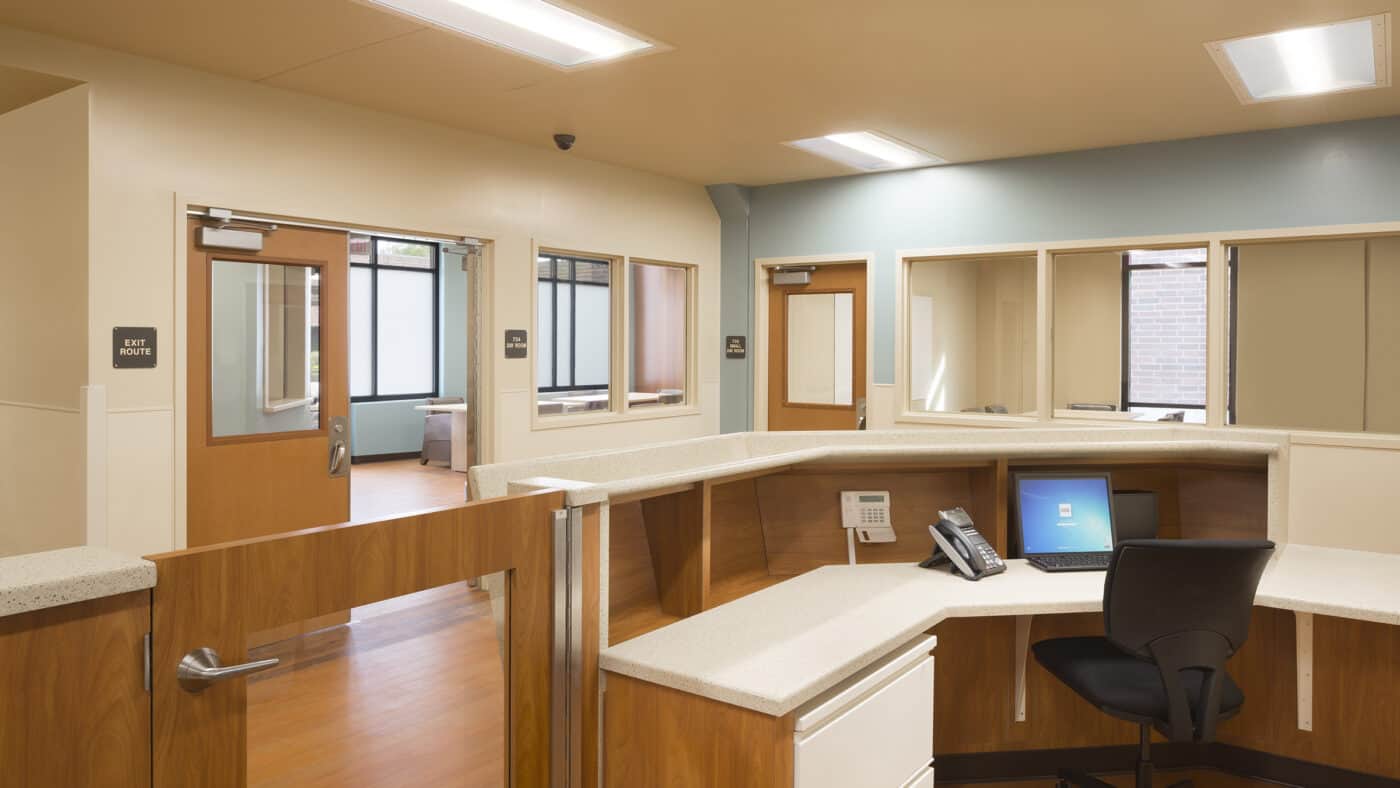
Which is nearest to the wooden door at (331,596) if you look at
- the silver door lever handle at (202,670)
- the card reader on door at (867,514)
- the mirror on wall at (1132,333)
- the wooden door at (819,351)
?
the silver door lever handle at (202,670)

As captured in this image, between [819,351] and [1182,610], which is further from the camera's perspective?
[819,351]

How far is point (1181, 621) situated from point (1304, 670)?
747 mm

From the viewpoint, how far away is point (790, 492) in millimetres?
2889

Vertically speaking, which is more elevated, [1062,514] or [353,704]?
[1062,514]

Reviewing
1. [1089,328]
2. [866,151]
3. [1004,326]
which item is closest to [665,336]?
[866,151]

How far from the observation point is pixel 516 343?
5.32 m

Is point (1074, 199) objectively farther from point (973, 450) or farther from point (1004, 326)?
point (973, 450)

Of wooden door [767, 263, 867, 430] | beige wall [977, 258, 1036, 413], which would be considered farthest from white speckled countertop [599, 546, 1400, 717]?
beige wall [977, 258, 1036, 413]

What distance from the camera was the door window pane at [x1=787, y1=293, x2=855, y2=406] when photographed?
6566 mm

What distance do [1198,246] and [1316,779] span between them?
3195mm

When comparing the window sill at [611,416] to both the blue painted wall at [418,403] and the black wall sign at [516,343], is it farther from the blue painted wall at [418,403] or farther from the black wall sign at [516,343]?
the blue painted wall at [418,403]

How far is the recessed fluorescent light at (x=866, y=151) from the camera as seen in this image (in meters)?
5.29

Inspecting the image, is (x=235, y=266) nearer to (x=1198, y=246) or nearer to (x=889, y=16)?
(x=889, y=16)

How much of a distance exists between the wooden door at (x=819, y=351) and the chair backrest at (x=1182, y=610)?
158 inches
